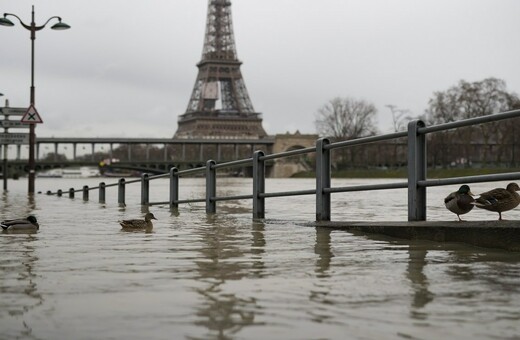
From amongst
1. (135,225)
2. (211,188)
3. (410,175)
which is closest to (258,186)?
(211,188)

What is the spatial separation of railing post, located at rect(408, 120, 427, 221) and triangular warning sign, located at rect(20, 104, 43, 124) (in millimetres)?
24172

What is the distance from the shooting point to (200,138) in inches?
5433

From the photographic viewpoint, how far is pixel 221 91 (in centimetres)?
13950

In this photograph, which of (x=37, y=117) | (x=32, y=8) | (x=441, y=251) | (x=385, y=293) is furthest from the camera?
(x=32, y=8)

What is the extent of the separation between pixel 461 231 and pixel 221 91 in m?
135

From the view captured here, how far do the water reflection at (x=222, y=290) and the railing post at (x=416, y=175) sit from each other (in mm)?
1495

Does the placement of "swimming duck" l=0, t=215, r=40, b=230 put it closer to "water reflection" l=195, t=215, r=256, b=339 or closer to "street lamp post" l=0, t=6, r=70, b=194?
"water reflection" l=195, t=215, r=256, b=339

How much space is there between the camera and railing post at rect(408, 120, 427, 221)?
275 inches

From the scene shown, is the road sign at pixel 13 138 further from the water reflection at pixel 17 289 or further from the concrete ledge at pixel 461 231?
the water reflection at pixel 17 289

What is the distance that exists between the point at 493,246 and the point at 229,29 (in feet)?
458

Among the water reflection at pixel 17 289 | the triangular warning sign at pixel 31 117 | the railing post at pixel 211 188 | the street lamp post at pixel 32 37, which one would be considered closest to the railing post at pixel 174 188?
the railing post at pixel 211 188

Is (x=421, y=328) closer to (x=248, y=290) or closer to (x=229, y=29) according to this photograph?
(x=248, y=290)

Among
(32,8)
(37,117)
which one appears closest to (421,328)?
(37,117)

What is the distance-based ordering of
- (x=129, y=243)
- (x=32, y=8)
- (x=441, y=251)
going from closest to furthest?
(x=441, y=251) → (x=129, y=243) → (x=32, y=8)
